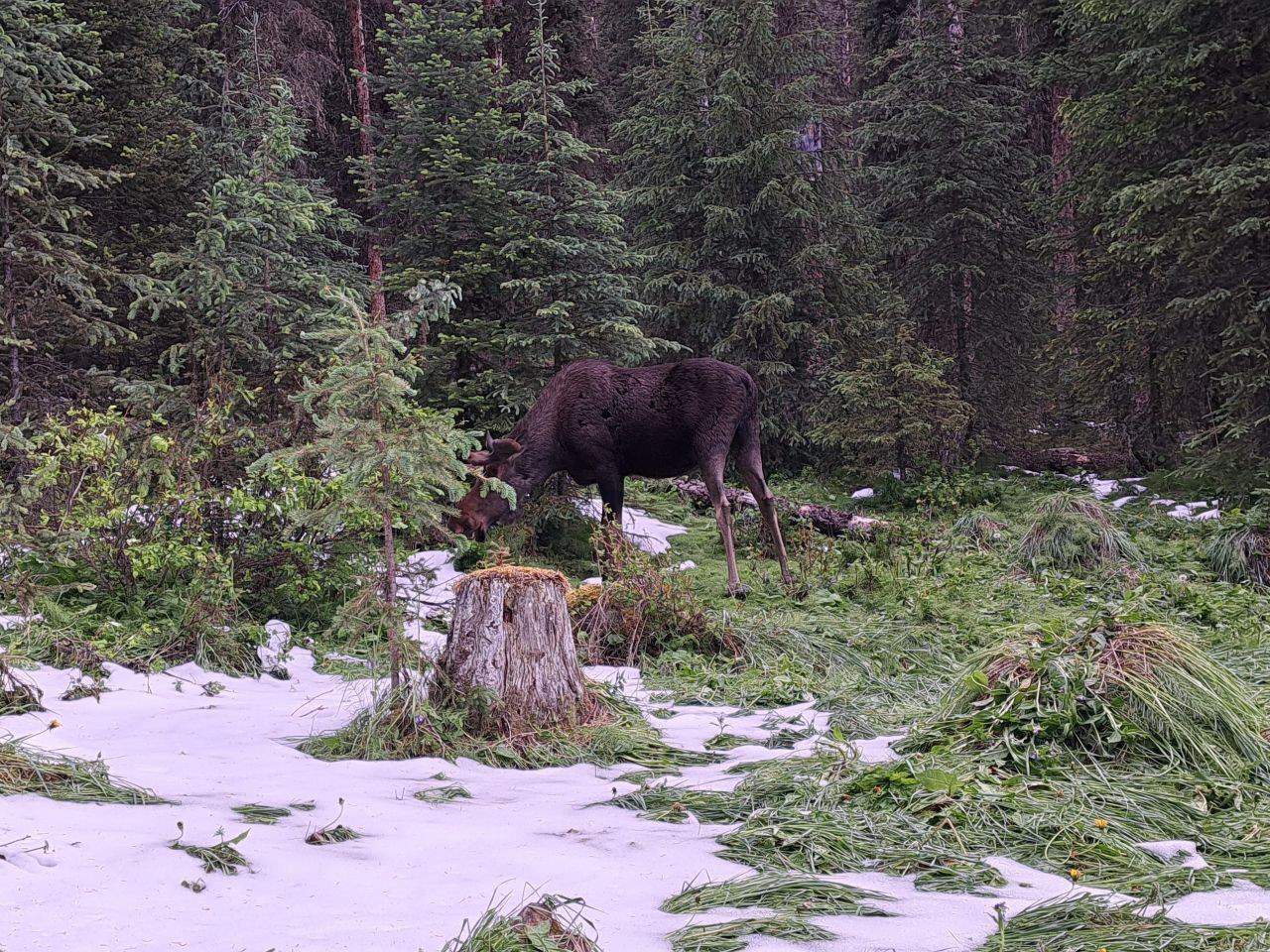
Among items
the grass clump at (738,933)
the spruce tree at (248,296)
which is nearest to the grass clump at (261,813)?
the grass clump at (738,933)

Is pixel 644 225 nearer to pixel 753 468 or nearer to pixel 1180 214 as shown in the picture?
pixel 1180 214

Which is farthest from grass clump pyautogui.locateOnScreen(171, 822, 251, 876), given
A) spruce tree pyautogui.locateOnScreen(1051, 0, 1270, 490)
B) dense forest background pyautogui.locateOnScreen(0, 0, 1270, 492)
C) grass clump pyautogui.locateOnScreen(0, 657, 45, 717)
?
spruce tree pyautogui.locateOnScreen(1051, 0, 1270, 490)

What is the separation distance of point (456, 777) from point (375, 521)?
3.02 meters

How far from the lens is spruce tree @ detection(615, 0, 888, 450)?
56.5ft

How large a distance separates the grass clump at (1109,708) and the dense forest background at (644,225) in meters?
2.91

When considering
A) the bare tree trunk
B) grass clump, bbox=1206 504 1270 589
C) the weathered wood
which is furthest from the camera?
the bare tree trunk

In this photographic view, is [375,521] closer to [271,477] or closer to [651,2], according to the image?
[271,477]

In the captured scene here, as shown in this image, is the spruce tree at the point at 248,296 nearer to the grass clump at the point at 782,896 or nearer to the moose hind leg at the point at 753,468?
the moose hind leg at the point at 753,468

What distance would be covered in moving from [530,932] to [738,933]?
0.57 m

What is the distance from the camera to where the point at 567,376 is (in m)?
10.3

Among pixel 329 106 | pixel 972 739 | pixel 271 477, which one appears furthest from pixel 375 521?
pixel 329 106

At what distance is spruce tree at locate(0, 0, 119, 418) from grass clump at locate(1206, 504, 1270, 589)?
11.2m

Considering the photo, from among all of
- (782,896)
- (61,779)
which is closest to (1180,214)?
(782,896)

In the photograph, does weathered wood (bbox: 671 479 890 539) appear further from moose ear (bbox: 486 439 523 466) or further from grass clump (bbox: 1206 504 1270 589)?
grass clump (bbox: 1206 504 1270 589)
